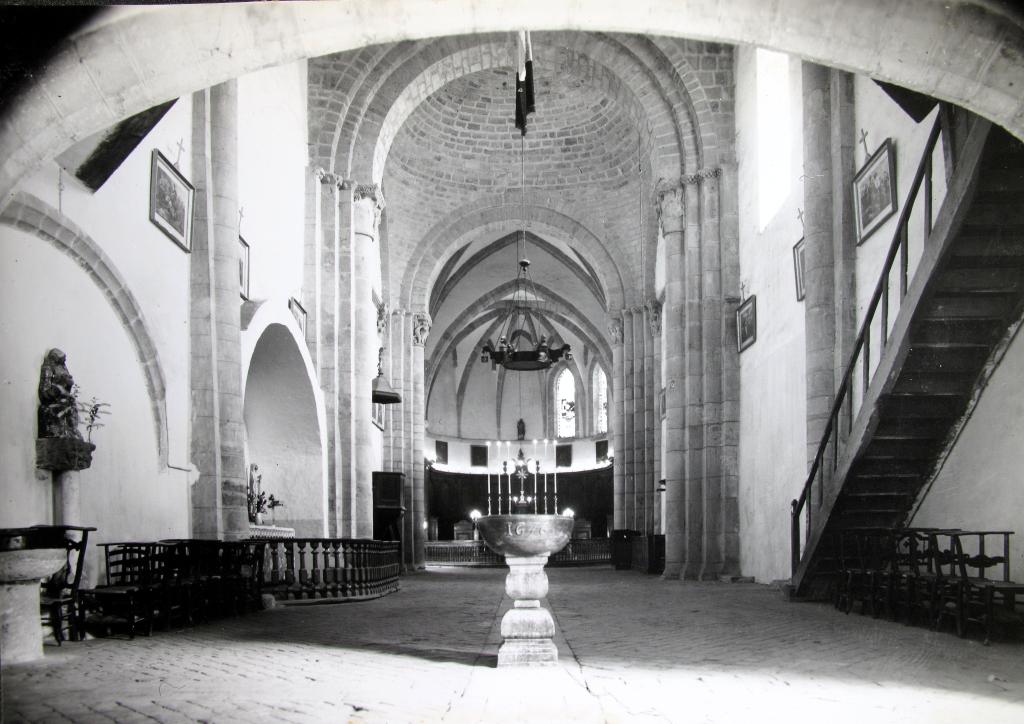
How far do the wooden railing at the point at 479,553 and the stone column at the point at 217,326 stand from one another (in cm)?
1931

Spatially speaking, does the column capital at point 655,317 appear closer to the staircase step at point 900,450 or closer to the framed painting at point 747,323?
the framed painting at point 747,323

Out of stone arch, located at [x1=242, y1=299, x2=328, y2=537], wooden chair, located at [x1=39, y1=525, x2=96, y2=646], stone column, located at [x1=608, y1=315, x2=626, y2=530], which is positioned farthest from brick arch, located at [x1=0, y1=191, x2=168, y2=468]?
stone column, located at [x1=608, y1=315, x2=626, y2=530]

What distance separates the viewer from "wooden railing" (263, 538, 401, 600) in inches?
428

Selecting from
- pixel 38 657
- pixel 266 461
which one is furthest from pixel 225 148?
pixel 38 657

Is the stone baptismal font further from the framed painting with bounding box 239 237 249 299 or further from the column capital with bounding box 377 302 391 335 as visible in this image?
the column capital with bounding box 377 302 391 335

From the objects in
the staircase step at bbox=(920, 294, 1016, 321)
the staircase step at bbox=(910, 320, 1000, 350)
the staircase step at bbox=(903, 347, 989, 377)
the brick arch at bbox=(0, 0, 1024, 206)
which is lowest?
the staircase step at bbox=(903, 347, 989, 377)

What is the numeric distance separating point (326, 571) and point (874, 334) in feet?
22.7

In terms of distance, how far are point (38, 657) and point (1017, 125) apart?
6545mm

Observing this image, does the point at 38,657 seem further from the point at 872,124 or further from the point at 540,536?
the point at 872,124

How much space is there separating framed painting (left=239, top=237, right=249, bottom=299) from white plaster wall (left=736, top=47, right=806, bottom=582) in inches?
291

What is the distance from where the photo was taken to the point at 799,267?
12797 mm

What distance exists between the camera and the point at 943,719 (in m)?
4.21

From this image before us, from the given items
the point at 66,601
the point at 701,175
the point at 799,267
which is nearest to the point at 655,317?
the point at 701,175

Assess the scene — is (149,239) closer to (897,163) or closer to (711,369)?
(897,163)
